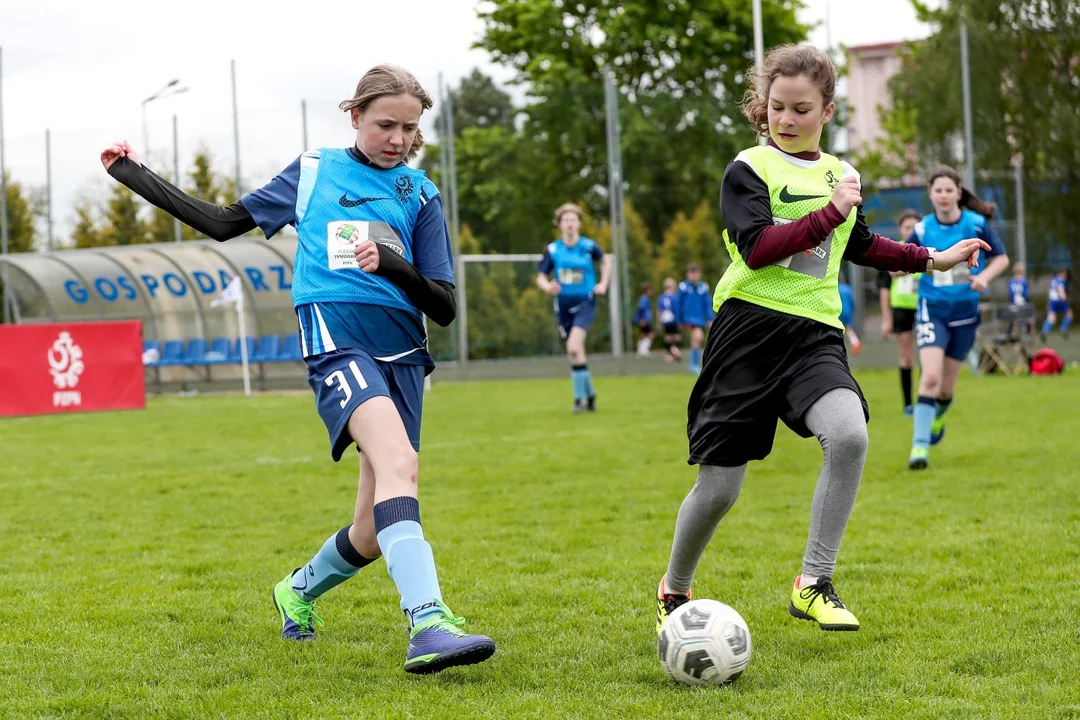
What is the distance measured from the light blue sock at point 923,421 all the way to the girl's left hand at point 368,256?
628 centimetres

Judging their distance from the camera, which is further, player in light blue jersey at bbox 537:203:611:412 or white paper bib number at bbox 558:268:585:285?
white paper bib number at bbox 558:268:585:285

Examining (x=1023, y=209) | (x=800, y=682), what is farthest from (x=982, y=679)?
(x=1023, y=209)

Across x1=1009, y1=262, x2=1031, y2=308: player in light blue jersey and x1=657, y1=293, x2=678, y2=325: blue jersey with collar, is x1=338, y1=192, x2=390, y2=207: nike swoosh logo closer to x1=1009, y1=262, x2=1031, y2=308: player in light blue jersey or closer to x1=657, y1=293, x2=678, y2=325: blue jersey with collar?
x1=1009, y1=262, x2=1031, y2=308: player in light blue jersey

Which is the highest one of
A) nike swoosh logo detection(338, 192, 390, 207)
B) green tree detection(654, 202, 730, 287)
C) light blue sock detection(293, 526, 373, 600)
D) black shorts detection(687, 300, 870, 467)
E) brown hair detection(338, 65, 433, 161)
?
green tree detection(654, 202, 730, 287)

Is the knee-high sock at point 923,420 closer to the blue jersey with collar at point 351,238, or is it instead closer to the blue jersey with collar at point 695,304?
the blue jersey with collar at point 351,238

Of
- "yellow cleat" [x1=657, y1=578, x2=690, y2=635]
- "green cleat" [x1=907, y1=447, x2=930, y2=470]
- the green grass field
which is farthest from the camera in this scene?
"green cleat" [x1=907, y1=447, x2=930, y2=470]

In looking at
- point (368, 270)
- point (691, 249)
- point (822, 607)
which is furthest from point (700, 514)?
point (691, 249)

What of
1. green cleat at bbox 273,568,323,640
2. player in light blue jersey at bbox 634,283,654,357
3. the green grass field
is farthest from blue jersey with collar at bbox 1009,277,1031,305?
green cleat at bbox 273,568,323,640

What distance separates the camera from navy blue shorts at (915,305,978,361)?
9352 mm

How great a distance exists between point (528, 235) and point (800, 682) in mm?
23323

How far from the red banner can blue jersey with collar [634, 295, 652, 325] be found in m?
12.1

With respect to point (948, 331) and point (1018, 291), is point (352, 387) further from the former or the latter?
point (1018, 291)

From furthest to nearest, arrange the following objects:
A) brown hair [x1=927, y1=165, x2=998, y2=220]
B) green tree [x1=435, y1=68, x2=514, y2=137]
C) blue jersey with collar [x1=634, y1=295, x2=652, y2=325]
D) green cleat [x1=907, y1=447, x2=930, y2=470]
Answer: blue jersey with collar [x1=634, y1=295, x2=652, y2=325] → green tree [x1=435, y1=68, x2=514, y2=137] → green cleat [x1=907, y1=447, x2=930, y2=470] → brown hair [x1=927, y1=165, x2=998, y2=220]

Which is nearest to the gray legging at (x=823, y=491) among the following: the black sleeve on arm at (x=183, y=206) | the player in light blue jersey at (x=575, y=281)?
the black sleeve on arm at (x=183, y=206)
